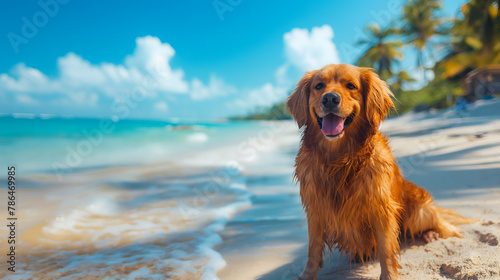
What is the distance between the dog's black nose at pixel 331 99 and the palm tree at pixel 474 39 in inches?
646

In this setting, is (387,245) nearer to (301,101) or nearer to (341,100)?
(341,100)

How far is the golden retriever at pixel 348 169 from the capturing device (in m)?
1.98

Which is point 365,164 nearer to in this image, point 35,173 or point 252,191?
point 252,191

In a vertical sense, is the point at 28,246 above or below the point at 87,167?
below

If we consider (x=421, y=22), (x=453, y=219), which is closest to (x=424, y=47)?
(x=421, y=22)

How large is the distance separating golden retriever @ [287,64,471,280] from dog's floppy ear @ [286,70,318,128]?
0.01m

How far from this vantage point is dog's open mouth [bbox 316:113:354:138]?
197cm

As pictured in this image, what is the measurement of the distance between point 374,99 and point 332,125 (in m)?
0.43

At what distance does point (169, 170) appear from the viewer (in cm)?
815

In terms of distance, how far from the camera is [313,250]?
84.4 inches

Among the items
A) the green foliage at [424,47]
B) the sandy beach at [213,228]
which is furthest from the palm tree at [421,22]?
the sandy beach at [213,228]

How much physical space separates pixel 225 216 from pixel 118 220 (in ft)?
4.65

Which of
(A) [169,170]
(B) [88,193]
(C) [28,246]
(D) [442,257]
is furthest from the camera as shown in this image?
(A) [169,170]

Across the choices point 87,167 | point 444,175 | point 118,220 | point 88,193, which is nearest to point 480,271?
point 444,175
